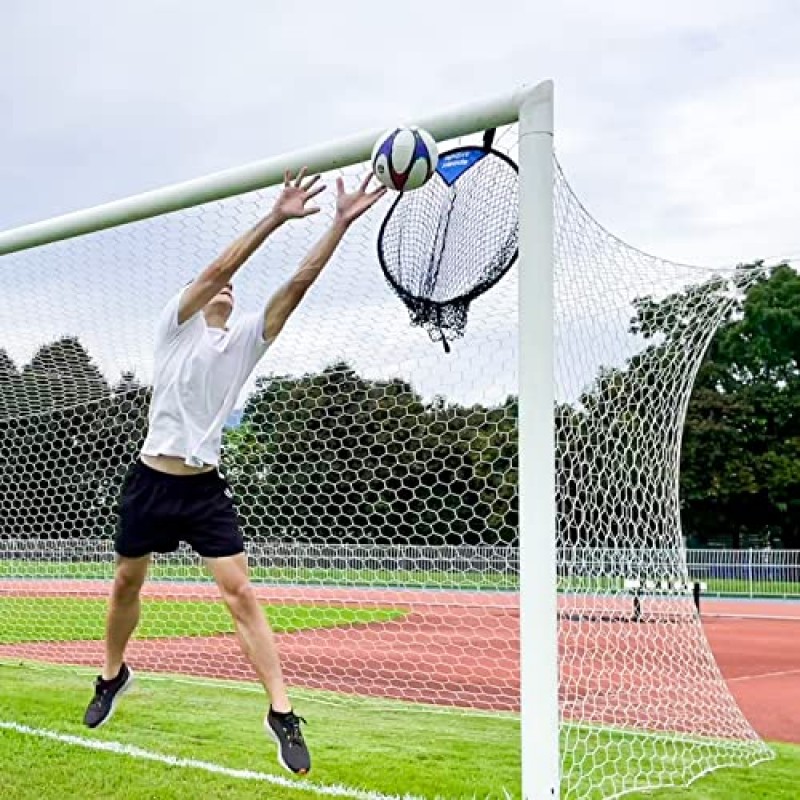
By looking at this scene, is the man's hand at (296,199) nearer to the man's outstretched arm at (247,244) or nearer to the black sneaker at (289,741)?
the man's outstretched arm at (247,244)

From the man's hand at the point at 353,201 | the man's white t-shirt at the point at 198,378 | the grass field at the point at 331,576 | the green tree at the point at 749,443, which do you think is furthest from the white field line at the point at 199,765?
the green tree at the point at 749,443

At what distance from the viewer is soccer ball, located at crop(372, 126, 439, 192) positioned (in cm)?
475

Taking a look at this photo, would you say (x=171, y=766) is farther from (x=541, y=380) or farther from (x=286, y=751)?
(x=541, y=380)

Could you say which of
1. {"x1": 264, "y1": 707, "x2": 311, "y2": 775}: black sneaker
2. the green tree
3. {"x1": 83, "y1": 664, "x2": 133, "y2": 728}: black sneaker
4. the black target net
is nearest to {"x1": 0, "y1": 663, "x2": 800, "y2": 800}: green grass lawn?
{"x1": 83, "y1": 664, "x2": 133, "y2": 728}: black sneaker

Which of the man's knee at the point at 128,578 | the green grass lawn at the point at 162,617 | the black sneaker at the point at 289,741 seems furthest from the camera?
the green grass lawn at the point at 162,617

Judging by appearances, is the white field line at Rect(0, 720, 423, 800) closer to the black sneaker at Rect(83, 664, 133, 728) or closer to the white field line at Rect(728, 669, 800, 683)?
the black sneaker at Rect(83, 664, 133, 728)

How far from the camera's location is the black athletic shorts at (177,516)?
5.04 m

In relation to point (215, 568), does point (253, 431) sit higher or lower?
higher

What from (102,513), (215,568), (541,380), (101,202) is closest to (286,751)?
(215,568)

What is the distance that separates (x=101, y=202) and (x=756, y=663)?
11494 mm

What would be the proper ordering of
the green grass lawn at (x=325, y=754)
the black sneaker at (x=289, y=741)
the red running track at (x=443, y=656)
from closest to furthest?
1. the black sneaker at (x=289, y=741)
2. the green grass lawn at (x=325, y=754)
3. the red running track at (x=443, y=656)

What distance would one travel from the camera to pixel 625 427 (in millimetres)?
7238

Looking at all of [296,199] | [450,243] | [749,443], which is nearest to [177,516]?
[296,199]

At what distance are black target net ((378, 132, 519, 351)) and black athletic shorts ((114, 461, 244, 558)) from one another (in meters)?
1.32
